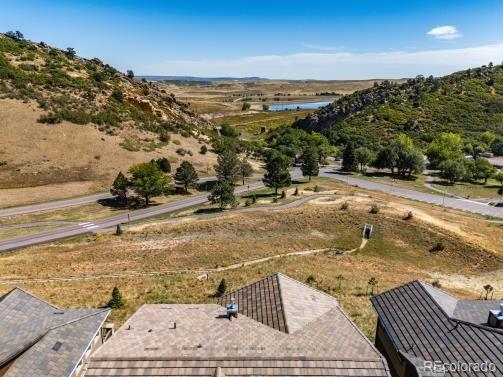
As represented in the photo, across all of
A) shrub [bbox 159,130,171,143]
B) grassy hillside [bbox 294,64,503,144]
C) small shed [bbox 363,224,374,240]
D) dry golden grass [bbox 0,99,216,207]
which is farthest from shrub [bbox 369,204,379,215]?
grassy hillside [bbox 294,64,503,144]

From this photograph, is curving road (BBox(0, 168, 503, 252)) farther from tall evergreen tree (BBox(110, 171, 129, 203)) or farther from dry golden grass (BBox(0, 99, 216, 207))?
dry golden grass (BBox(0, 99, 216, 207))

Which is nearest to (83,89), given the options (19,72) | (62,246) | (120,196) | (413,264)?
(19,72)

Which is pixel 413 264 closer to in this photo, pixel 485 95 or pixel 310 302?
pixel 310 302

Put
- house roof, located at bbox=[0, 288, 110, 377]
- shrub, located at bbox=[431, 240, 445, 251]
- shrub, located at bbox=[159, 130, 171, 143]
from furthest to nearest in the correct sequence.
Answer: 1. shrub, located at bbox=[159, 130, 171, 143]
2. shrub, located at bbox=[431, 240, 445, 251]
3. house roof, located at bbox=[0, 288, 110, 377]

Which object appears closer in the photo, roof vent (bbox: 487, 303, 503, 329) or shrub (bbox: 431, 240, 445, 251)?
roof vent (bbox: 487, 303, 503, 329)

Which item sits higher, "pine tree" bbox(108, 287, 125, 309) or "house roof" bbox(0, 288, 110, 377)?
"house roof" bbox(0, 288, 110, 377)

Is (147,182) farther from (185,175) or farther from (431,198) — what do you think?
(431,198)

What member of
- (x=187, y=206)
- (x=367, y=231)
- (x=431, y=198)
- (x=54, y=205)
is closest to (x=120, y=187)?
(x=54, y=205)
